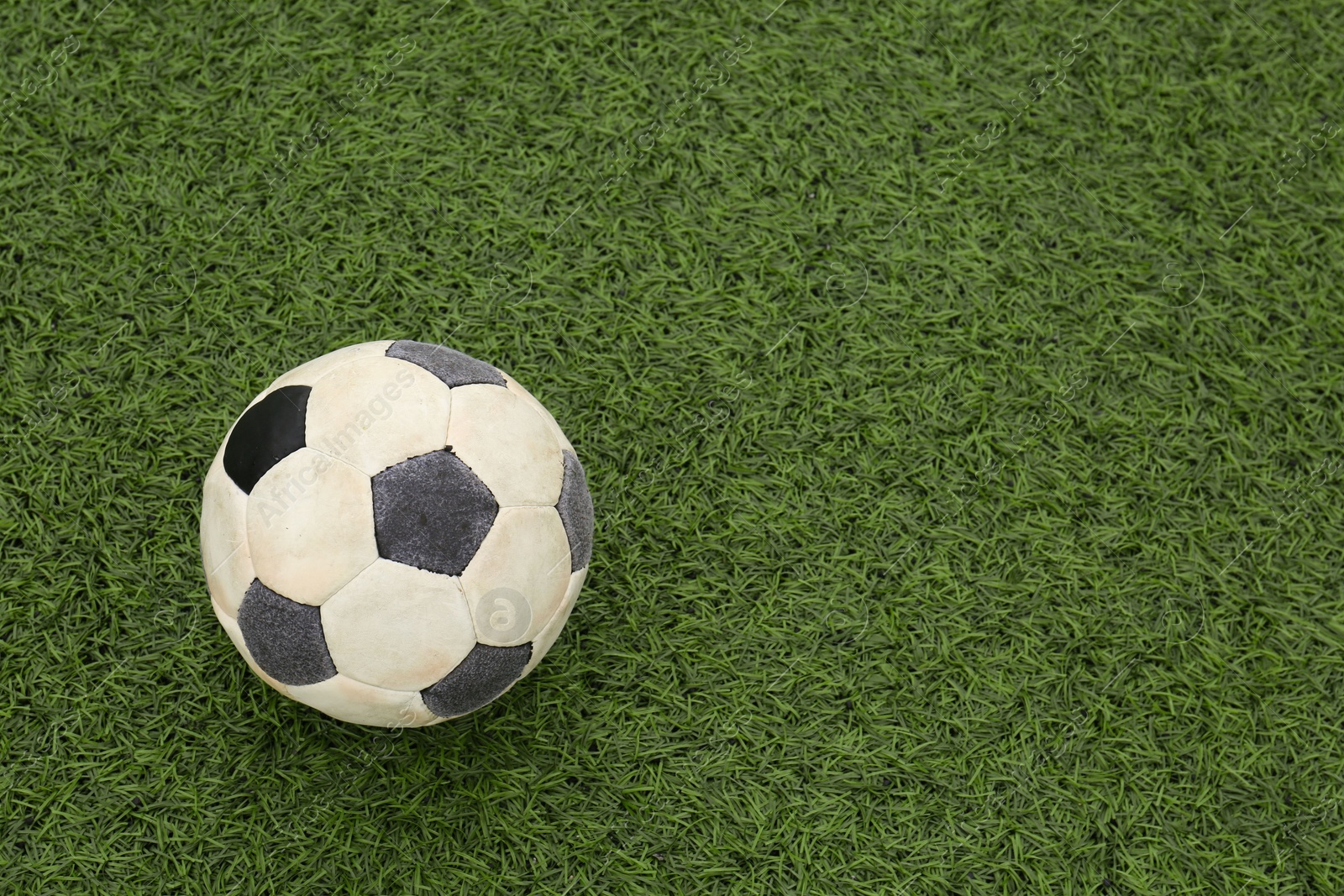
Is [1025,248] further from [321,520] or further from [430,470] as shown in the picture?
[321,520]

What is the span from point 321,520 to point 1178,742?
2.05 meters

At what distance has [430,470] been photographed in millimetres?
1714

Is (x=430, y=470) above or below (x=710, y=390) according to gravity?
above

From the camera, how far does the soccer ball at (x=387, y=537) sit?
168cm

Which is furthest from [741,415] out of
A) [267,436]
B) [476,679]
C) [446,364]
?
[267,436]

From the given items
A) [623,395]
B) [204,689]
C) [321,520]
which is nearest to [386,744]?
[204,689]

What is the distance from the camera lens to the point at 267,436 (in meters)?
1.76

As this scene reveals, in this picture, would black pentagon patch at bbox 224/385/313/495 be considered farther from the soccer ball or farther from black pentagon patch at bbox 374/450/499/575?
black pentagon patch at bbox 374/450/499/575

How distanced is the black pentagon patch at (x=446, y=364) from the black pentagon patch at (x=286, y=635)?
0.47 metres

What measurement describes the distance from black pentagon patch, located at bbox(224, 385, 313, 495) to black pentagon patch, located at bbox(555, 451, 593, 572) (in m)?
0.48

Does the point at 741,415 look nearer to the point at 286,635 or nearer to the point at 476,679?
the point at 476,679

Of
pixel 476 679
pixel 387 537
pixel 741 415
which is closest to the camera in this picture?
pixel 387 537

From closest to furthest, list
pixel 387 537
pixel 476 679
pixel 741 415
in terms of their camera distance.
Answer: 1. pixel 387 537
2. pixel 476 679
3. pixel 741 415

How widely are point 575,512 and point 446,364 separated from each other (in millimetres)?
373
